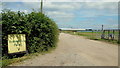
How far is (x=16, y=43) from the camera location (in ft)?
21.2

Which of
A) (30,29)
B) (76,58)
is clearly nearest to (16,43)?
(30,29)

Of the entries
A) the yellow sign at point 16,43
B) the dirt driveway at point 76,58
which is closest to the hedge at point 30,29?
the yellow sign at point 16,43

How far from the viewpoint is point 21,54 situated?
6957 millimetres

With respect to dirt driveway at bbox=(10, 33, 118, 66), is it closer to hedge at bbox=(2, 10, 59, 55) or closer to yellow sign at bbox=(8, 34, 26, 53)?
hedge at bbox=(2, 10, 59, 55)

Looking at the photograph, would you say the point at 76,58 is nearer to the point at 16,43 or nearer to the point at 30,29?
the point at 30,29

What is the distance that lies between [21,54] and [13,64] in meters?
1.58

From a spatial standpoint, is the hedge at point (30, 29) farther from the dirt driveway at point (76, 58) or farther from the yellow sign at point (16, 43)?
the dirt driveway at point (76, 58)

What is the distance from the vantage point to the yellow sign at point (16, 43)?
620 cm

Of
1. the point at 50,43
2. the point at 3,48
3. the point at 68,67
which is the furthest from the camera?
the point at 50,43

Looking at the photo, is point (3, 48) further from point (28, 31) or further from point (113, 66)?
point (113, 66)

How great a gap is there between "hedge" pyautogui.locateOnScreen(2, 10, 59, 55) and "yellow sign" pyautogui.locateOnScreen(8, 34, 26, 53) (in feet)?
0.68

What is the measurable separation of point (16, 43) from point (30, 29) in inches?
45.2

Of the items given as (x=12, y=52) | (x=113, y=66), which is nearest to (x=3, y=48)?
(x=12, y=52)

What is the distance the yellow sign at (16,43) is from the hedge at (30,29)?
21 cm
